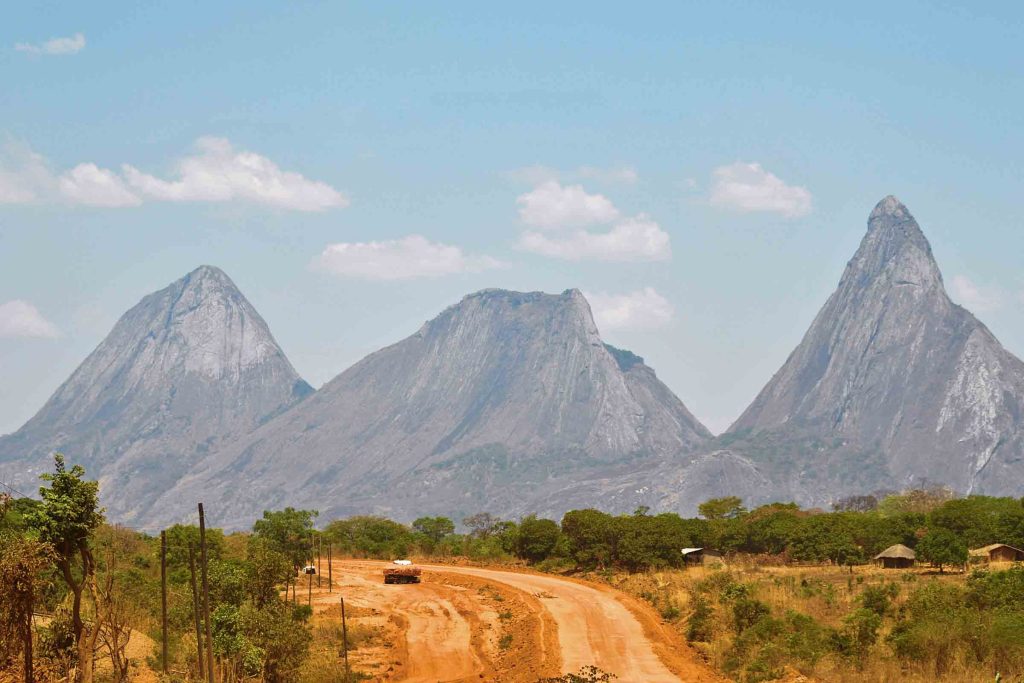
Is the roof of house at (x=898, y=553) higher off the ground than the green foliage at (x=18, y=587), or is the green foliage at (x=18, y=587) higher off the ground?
the green foliage at (x=18, y=587)

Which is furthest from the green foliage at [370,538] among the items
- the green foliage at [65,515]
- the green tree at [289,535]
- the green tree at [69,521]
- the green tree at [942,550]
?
the green foliage at [65,515]

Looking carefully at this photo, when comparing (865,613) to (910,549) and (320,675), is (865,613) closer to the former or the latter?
(320,675)

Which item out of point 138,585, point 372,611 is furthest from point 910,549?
point 138,585

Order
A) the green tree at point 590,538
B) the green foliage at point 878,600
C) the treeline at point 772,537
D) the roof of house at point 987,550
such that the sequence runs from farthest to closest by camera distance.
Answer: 1. the green tree at point 590,538
2. the treeline at point 772,537
3. the roof of house at point 987,550
4. the green foliage at point 878,600

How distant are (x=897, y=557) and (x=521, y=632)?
106 feet

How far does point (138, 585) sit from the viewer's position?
55906 millimetres

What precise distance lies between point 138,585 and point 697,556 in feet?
171

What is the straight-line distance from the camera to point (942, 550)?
7206cm

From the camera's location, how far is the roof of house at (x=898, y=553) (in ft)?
260

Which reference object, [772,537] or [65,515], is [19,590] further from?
[772,537]

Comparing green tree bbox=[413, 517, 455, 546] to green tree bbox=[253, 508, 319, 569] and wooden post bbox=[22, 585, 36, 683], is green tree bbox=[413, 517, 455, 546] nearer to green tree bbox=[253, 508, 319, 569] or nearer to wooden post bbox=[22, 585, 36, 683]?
green tree bbox=[253, 508, 319, 569]

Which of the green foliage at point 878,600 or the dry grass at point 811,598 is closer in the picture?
the dry grass at point 811,598

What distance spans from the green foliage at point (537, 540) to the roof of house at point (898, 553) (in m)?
27.6

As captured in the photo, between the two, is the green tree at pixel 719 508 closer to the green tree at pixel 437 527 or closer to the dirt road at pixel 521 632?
the green tree at pixel 437 527
